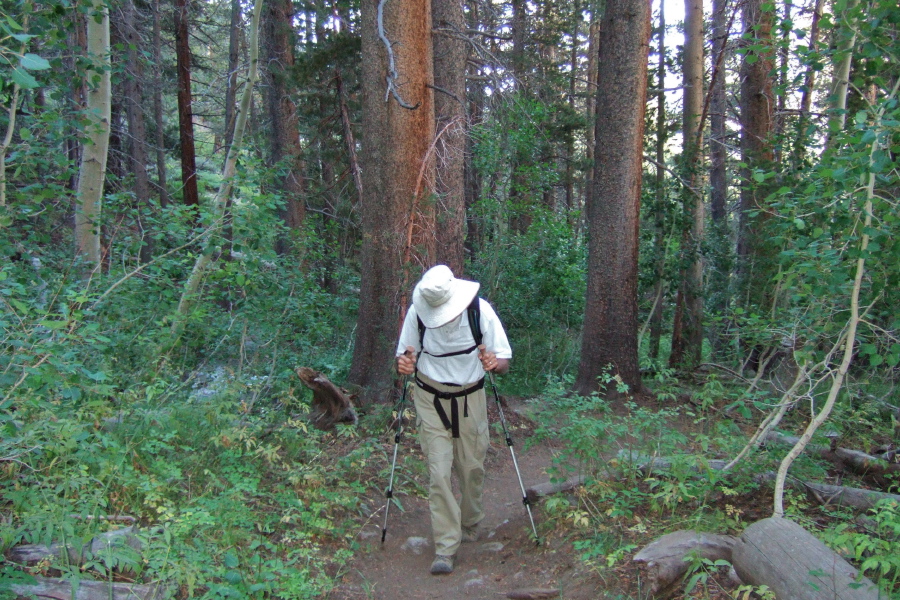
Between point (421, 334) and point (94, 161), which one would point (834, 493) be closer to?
point (421, 334)

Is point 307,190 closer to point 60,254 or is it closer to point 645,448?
point 60,254

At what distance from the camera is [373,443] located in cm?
710

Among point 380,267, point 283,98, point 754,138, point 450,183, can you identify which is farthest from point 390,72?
point 283,98

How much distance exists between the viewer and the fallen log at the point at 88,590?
3.36m

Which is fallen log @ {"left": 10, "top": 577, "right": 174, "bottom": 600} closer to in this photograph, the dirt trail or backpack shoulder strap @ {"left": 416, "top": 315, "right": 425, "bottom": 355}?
the dirt trail

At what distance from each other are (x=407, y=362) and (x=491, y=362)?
681mm

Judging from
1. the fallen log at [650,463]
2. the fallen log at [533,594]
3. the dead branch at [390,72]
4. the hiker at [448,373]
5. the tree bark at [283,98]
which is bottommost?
the fallen log at [533,594]

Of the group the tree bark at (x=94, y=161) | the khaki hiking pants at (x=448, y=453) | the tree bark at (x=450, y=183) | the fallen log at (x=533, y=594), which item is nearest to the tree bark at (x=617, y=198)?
the tree bark at (x=450, y=183)

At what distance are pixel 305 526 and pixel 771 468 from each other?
144 inches

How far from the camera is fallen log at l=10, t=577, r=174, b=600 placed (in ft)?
11.0

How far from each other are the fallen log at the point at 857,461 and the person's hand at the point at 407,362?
288 centimetres

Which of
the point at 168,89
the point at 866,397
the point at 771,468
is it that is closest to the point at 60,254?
the point at 771,468

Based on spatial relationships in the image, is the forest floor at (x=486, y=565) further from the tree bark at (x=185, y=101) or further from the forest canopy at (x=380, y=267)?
the tree bark at (x=185, y=101)

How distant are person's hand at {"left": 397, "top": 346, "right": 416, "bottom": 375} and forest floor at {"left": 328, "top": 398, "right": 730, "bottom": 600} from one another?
1383 millimetres
